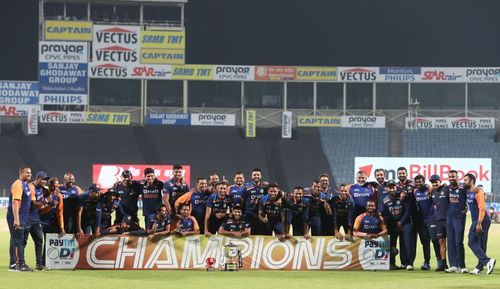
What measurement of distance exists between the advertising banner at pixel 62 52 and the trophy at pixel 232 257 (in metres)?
49.2

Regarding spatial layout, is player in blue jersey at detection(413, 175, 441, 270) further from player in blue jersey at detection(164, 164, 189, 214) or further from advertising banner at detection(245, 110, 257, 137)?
advertising banner at detection(245, 110, 257, 137)

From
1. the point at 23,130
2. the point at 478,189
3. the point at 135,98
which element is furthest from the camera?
the point at 135,98

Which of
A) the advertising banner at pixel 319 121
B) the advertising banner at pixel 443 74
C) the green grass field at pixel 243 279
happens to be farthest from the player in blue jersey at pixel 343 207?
the advertising banner at pixel 443 74

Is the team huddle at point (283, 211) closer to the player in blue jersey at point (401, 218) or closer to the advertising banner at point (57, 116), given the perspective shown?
the player in blue jersey at point (401, 218)

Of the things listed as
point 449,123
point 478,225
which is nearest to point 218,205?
point 478,225

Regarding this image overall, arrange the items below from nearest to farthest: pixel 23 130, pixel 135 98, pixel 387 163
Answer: pixel 387 163 < pixel 23 130 < pixel 135 98

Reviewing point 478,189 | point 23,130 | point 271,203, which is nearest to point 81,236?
point 271,203

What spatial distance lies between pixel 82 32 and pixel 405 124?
75.8 ft

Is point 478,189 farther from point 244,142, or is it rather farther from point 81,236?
point 244,142

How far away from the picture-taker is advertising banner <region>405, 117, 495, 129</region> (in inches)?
2852

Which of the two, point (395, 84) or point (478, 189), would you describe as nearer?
point (478, 189)

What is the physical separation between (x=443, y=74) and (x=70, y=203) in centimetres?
5551

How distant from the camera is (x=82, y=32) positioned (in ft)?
227

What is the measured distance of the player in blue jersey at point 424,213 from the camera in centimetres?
2069
